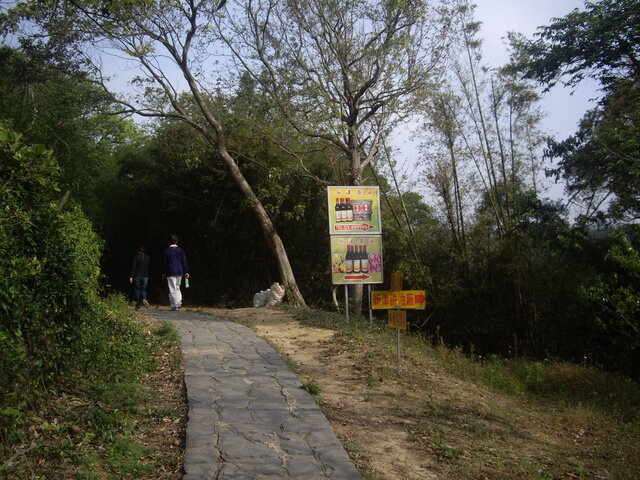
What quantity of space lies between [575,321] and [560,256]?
2370 millimetres

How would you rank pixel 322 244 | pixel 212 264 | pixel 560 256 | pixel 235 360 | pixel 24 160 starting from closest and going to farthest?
1. pixel 24 160
2. pixel 235 360
3. pixel 560 256
4. pixel 322 244
5. pixel 212 264

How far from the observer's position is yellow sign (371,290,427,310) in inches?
307

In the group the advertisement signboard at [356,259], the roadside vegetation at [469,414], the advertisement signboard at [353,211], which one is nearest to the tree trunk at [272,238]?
the roadside vegetation at [469,414]

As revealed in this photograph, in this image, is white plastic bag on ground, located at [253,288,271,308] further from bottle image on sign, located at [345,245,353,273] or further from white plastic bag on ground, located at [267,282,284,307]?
bottle image on sign, located at [345,245,353,273]

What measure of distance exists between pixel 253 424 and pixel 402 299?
2.87 metres

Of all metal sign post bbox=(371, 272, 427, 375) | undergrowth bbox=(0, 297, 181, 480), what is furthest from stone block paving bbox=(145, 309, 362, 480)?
metal sign post bbox=(371, 272, 427, 375)

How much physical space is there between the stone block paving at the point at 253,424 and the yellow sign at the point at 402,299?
1.48 metres

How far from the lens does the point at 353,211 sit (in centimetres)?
1156

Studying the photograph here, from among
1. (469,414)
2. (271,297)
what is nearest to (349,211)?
(271,297)

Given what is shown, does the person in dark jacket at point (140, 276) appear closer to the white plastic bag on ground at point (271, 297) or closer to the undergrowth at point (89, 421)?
the white plastic bag on ground at point (271, 297)

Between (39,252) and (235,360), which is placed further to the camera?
(235,360)

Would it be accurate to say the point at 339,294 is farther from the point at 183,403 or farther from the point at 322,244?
the point at 183,403

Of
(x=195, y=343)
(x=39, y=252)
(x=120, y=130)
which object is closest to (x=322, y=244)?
(x=195, y=343)

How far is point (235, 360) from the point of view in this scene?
26.6 feet
